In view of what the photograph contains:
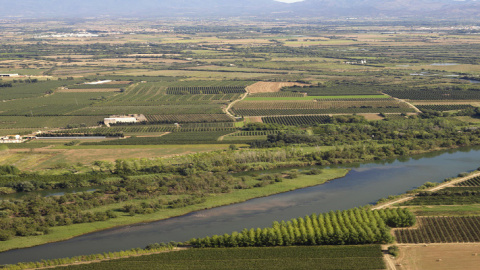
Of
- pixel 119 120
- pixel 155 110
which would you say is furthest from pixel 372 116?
pixel 119 120

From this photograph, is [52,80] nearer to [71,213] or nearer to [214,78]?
[214,78]

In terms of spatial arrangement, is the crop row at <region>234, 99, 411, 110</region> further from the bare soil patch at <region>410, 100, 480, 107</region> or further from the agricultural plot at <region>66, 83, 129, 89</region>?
the agricultural plot at <region>66, 83, 129, 89</region>

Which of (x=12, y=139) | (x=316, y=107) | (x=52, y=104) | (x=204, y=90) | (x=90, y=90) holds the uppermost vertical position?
(x=90, y=90)

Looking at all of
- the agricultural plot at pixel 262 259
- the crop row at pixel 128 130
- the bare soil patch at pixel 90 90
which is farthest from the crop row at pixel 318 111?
the agricultural plot at pixel 262 259

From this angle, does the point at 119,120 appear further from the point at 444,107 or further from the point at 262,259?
the point at 444,107

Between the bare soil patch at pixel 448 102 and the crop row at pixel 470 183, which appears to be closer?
the crop row at pixel 470 183

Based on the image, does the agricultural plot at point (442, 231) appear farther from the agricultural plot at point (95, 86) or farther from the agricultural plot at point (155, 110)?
the agricultural plot at point (95, 86)
